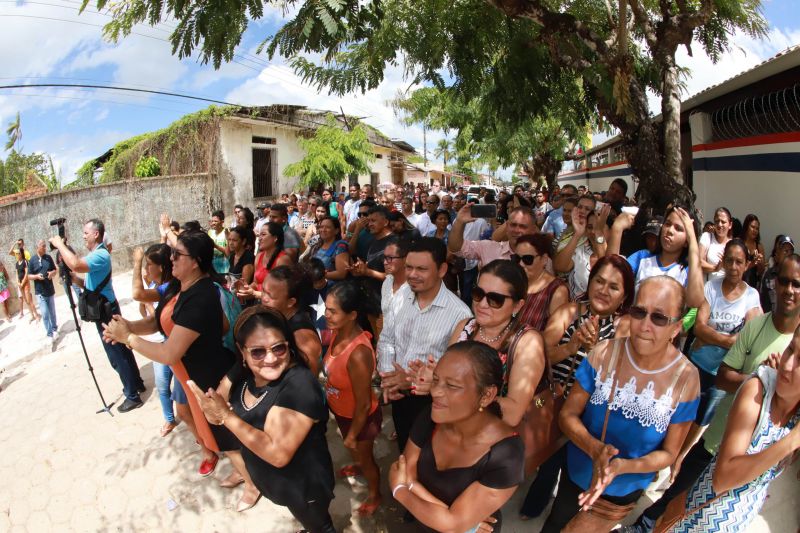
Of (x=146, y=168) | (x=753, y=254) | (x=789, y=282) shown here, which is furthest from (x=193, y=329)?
(x=146, y=168)

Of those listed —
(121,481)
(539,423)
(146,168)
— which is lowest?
(121,481)

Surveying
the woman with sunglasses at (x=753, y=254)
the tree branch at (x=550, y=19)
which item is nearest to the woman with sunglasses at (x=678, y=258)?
the woman with sunglasses at (x=753, y=254)

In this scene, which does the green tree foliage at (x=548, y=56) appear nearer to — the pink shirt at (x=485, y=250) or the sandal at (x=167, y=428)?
the pink shirt at (x=485, y=250)

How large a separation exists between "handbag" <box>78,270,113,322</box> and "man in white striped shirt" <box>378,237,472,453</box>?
9.49 ft

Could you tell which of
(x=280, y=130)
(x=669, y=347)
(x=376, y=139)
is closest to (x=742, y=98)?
(x=669, y=347)

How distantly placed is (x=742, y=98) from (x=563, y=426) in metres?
7.62

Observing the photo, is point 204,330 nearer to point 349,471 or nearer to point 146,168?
point 349,471

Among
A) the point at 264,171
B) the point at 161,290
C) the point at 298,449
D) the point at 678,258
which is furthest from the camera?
the point at 264,171

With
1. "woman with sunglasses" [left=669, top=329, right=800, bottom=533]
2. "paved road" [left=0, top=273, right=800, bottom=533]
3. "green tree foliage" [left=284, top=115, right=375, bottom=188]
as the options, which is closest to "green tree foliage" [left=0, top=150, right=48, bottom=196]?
"green tree foliage" [left=284, top=115, right=375, bottom=188]

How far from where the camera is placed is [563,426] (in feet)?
6.47

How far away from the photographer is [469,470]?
1.62 metres

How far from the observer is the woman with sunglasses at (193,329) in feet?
8.48

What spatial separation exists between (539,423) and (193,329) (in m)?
1.84

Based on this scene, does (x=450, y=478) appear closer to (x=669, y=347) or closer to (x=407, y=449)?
(x=407, y=449)
